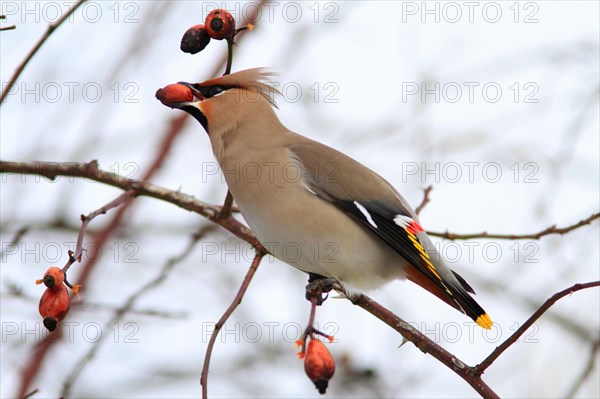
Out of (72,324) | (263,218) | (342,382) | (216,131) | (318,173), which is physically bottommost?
(342,382)

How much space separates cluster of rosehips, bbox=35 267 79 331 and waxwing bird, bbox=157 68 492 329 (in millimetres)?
1325

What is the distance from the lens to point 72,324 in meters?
4.37

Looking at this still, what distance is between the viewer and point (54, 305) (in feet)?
8.62

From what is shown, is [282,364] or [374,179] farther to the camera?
[282,364]

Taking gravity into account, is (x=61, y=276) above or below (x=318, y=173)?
below

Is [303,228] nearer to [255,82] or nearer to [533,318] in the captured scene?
[255,82]

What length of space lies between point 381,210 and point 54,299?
191 centimetres

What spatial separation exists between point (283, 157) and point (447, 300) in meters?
1.01

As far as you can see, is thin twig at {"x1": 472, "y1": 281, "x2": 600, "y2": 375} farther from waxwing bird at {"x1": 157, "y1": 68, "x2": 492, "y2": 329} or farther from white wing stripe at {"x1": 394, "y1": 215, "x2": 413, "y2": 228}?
white wing stripe at {"x1": 394, "y1": 215, "x2": 413, "y2": 228}

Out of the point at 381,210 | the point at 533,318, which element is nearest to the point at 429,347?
the point at 533,318

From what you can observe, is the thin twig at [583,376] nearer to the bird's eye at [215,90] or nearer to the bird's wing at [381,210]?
the bird's wing at [381,210]

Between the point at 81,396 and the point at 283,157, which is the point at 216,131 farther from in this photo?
the point at 81,396

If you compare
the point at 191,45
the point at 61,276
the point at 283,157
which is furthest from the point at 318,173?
the point at 61,276

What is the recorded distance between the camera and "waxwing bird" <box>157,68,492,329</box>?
394 centimetres
